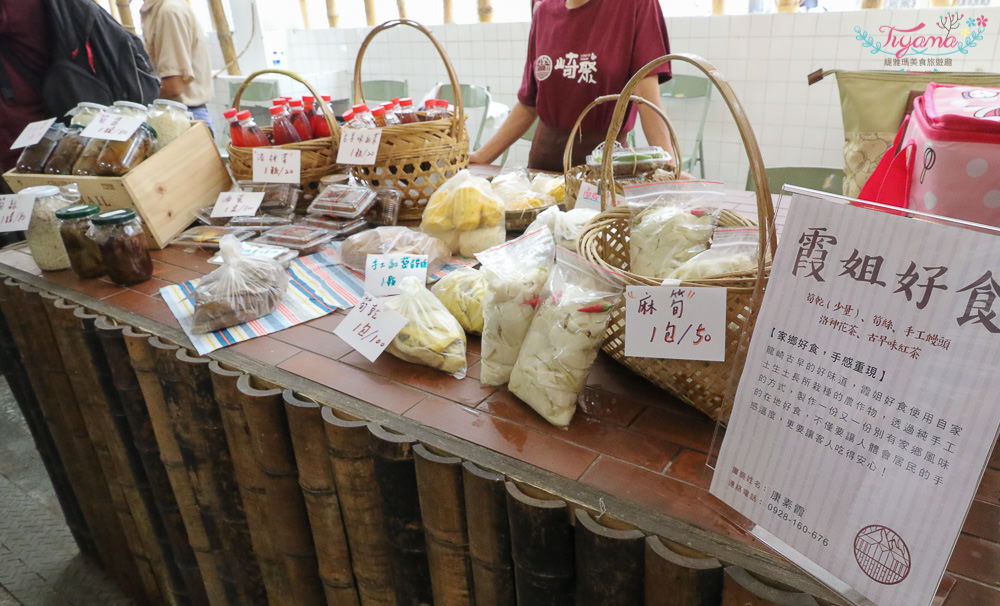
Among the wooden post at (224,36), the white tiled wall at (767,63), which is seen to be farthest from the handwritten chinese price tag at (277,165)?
the wooden post at (224,36)

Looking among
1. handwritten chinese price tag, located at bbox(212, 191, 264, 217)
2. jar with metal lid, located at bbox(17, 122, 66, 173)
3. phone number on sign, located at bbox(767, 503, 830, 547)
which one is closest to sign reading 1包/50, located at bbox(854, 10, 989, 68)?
handwritten chinese price tag, located at bbox(212, 191, 264, 217)

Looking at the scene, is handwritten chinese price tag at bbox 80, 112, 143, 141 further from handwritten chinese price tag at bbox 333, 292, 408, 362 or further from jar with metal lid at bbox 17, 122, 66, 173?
handwritten chinese price tag at bbox 333, 292, 408, 362

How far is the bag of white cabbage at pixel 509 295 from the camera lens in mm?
A: 952

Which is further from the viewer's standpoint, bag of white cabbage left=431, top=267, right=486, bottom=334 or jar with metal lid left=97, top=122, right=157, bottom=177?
jar with metal lid left=97, top=122, right=157, bottom=177

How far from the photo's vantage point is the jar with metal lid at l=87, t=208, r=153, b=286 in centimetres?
143

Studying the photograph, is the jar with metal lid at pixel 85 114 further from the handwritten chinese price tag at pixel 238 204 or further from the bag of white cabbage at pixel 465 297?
the bag of white cabbage at pixel 465 297

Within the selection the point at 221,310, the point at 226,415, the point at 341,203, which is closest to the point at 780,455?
the point at 226,415

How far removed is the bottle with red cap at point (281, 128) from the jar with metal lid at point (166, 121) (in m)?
0.27

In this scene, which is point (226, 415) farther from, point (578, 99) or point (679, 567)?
point (578, 99)

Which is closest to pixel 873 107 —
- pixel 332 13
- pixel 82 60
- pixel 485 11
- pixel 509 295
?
pixel 509 295

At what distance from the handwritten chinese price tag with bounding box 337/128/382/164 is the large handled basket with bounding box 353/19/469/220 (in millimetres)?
26

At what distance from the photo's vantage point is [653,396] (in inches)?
38.5

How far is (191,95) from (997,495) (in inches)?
165

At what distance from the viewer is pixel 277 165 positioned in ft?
5.84
